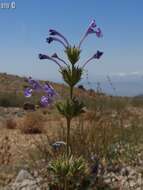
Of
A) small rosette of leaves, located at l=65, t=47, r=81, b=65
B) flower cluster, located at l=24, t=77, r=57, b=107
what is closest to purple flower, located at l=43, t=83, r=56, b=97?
flower cluster, located at l=24, t=77, r=57, b=107

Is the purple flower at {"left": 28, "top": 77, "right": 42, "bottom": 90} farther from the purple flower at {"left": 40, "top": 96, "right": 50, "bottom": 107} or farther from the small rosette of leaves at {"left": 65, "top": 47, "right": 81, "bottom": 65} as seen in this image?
the small rosette of leaves at {"left": 65, "top": 47, "right": 81, "bottom": 65}

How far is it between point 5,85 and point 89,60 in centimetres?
4442

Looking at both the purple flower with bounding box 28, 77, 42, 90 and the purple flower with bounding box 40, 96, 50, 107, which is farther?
the purple flower with bounding box 28, 77, 42, 90

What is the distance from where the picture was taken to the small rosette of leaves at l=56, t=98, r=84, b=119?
4.80m

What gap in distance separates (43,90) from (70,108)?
0.37m

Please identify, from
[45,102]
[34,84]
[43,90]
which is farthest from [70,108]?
[34,84]

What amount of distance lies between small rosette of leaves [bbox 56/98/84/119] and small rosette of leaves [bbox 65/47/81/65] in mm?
361

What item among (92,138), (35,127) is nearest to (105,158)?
(92,138)

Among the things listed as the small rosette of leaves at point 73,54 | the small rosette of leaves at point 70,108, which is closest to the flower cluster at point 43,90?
the small rosette of leaves at point 70,108

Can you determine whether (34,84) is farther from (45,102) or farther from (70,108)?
(70,108)

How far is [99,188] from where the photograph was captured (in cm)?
721

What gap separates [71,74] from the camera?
4738 millimetres

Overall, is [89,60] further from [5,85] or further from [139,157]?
[5,85]

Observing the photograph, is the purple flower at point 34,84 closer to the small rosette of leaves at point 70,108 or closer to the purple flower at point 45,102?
the purple flower at point 45,102
